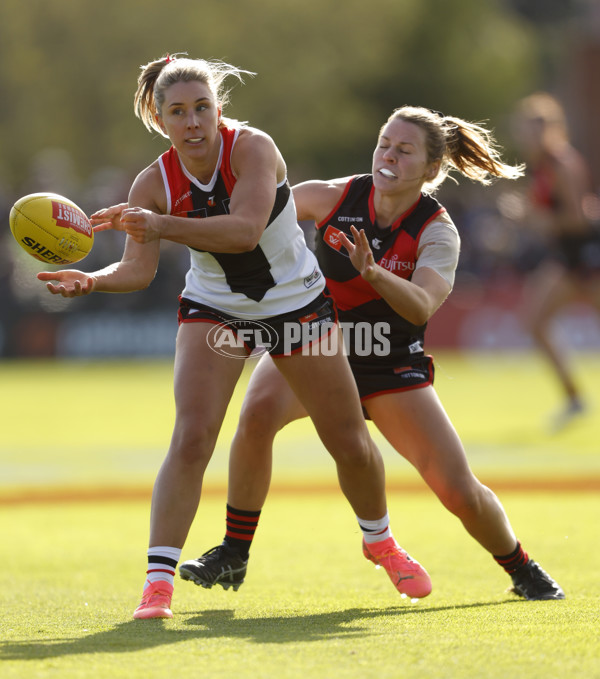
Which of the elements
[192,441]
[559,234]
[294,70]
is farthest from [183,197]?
[294,70]

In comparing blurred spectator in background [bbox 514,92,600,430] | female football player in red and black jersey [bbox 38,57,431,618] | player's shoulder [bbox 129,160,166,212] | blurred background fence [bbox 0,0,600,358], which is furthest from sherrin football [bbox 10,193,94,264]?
blurred background fence [bbox 0,0,600,358]

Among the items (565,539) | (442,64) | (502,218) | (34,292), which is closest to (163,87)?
(565,539)

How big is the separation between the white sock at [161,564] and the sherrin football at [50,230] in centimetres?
121

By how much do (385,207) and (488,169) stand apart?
1.83 feet

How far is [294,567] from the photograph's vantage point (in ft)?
20.2

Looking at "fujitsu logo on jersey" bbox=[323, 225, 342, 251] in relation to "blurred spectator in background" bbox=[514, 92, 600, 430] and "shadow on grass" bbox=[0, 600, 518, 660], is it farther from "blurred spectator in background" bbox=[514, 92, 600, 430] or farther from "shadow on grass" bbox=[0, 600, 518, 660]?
"blurred spectator in background" bbox=[514, 92, 600, 430]

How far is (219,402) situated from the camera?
4.84 metres

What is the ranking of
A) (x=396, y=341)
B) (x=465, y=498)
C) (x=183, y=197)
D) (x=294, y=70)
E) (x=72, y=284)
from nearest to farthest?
1. (x=72, y=284)
2. (x=183, y=197)
3. (x=465, y=498)
4. (x=396, y=341)
5. (x=294, y=70)

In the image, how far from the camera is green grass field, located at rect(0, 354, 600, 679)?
154 inches

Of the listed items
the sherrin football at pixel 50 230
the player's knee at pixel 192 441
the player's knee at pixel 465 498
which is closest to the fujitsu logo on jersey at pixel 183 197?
the sherrin football at pixel 50 230

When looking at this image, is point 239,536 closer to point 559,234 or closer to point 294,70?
point 559,234

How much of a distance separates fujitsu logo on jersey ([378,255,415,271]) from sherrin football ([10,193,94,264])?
129 centimetres

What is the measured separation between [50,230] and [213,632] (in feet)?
5.47

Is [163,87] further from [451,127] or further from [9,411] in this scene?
[9,411]
